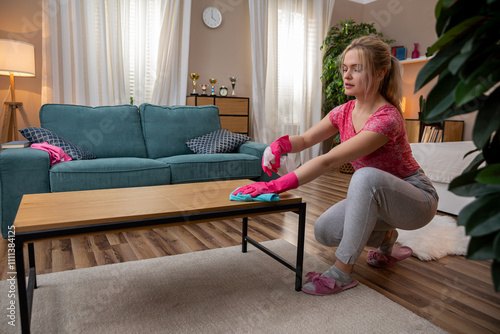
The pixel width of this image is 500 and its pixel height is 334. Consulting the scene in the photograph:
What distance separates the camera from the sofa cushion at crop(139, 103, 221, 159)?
10.3 feet

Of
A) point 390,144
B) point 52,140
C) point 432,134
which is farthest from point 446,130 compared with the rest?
point 52,140

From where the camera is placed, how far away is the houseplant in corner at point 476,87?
422mm

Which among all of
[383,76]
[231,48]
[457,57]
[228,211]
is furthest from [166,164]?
[231,48]

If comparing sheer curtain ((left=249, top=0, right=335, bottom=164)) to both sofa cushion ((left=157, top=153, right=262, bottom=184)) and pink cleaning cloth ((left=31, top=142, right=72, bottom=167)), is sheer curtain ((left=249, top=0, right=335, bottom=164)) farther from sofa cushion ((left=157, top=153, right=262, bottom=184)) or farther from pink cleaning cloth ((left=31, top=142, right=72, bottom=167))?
pink cleaning cloth ((left=31, top=142, right=72, bottom=167))

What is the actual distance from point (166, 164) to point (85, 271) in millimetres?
1102

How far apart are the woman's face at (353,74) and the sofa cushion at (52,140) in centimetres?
201

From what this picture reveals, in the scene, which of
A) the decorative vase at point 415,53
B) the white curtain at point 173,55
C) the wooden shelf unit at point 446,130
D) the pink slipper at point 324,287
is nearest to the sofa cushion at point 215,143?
the white curtain at point 173,55

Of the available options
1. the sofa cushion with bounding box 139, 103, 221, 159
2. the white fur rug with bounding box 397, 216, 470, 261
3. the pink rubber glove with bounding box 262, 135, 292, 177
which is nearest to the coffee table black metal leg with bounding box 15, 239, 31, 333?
the pink rubber glove with bounding box 262, 135, 292, 177

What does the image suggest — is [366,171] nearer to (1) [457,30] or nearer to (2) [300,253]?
(2) [300,253]

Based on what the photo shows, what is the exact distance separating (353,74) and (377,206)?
0.58 metres

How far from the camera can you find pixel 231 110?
4617mm

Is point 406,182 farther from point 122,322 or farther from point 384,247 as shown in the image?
point 122,322

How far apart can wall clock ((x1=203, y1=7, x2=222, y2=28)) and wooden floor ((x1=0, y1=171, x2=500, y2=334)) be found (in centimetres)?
302

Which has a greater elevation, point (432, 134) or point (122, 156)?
point (432, 134)
